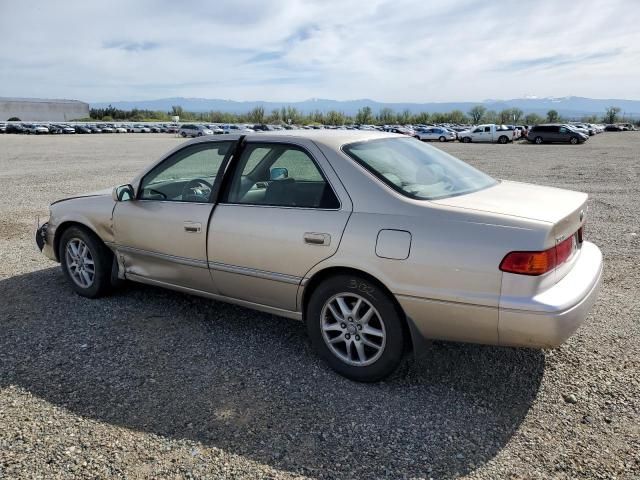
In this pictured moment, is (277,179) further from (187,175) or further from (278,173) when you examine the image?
(187,175)

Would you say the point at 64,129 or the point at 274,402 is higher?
the point at 64,129

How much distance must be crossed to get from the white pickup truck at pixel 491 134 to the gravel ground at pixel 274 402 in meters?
A: 38.6

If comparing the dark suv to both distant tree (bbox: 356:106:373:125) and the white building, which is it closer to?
distant tree (bbox: 356:106:373:125)

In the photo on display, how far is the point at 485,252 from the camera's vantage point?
2.82 metres

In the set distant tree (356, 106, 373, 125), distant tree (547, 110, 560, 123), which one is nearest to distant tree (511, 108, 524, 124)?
distant tree (547, 110, 560, 123)

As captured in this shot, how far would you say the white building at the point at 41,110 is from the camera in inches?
4906

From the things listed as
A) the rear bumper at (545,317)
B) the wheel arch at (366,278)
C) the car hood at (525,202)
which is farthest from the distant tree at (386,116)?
the rear bumper at (545,317)

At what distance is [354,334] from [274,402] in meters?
0.67

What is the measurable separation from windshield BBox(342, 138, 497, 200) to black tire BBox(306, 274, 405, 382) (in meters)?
0.66

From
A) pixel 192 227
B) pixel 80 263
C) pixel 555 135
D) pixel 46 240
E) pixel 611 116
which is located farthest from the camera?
pixel 611 116

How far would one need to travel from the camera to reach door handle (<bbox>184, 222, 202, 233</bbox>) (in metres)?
3.98

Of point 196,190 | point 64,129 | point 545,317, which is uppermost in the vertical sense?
point 64,129

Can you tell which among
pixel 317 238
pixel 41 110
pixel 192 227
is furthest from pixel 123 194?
pixel 41 110

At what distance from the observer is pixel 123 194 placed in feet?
14.6
